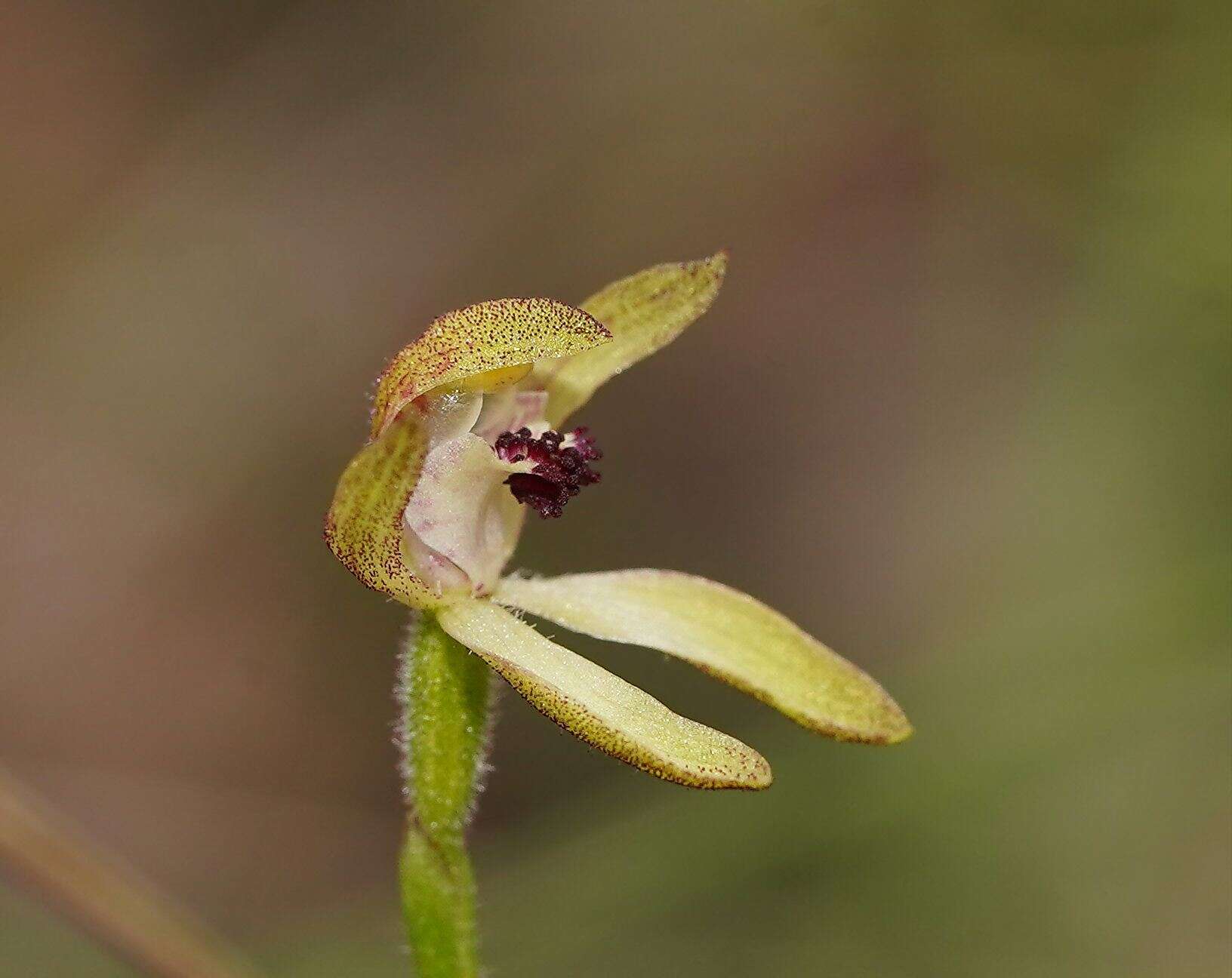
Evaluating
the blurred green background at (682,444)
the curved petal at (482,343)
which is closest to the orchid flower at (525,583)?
the curved petal at (482,343)

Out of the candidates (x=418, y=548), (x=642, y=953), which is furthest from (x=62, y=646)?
(x=418, y=548)

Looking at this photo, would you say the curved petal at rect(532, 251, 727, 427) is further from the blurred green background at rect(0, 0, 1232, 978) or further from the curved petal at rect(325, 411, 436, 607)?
the blurred green background at rect(0, 0, 1232, 978)

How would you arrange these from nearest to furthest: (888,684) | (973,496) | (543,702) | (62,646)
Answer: (543,702)
(888,684)
(62,646)
(973,496)

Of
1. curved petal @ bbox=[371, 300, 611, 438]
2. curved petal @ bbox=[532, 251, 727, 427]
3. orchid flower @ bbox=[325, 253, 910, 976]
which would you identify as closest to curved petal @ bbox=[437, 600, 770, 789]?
orchid flower @ bbox=[325, 253, 910, 976]

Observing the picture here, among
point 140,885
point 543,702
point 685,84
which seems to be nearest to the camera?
point 543,702

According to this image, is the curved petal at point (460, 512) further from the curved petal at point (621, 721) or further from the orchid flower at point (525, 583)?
the curved petal at point (621, 721)

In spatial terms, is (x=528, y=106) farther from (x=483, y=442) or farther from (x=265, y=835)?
(x=483, y=442)

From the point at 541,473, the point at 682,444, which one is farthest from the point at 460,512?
the point at 682,444

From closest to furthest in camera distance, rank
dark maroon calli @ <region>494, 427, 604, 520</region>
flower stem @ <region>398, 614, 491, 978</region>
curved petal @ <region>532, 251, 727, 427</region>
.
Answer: flower stem @ <region>398, 614, 491, 978</region>
dark maroon calli @ <region>494, 427, 604, 520</region>
curved petal @ <region>532, 251, 727, 427</region>
